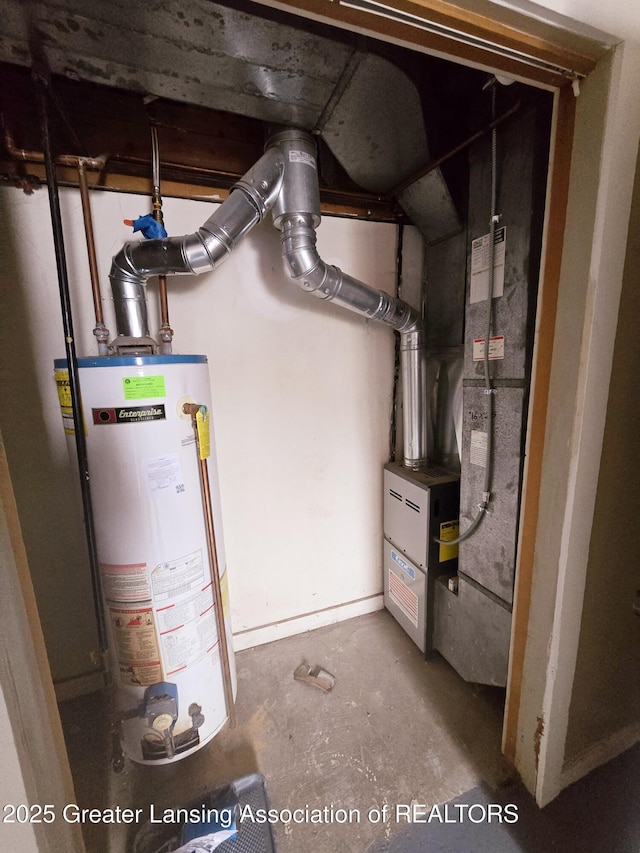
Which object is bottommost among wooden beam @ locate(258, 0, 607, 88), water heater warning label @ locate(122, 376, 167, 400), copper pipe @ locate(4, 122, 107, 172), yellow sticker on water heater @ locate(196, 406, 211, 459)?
yellow sticker on water heater @ locate(196, 406, 211, 459)

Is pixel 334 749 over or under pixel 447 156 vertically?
under

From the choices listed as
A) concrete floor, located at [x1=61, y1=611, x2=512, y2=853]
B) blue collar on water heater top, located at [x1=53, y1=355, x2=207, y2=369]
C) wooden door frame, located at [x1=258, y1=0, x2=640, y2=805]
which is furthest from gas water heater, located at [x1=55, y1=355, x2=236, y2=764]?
wooden door frame, located at [x1=258, y1=0, x2=640, y2=805]

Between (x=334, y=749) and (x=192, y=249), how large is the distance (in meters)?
1.83

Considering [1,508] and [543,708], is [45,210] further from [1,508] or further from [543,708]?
[543,708]

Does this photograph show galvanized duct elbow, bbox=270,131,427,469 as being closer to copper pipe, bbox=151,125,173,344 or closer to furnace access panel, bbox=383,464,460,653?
furnace access panel, bbox=383,464,460,653

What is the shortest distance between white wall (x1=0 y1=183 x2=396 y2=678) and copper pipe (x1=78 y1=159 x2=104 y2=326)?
7 cm

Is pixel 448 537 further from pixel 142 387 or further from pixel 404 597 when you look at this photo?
pixel 142 387

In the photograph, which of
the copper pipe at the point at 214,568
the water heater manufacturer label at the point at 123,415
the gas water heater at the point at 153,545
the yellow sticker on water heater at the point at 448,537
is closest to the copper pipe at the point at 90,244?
the gas water heater at the point at 153,545

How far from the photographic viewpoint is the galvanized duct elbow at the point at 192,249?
3.76ft

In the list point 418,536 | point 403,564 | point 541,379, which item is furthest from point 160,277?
point 403,564

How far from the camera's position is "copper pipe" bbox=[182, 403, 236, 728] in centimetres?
106

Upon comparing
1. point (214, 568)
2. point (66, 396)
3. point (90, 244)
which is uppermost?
point (90, 244)

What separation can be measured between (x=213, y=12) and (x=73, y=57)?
0.44m

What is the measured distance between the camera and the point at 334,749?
1264 millimetres
